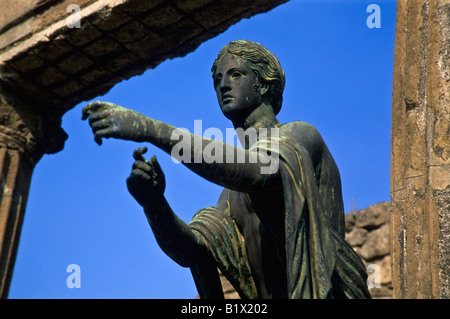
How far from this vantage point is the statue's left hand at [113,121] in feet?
9.82

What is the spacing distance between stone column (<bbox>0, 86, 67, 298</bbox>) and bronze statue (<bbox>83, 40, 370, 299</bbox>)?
3.36m

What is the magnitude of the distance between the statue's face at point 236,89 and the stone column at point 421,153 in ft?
2.77

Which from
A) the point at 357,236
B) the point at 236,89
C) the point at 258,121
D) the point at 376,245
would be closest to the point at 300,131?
the point at 258,121

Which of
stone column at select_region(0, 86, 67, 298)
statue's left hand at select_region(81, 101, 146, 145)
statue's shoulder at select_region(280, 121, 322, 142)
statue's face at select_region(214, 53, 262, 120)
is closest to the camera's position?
statue's left hand at select_region(81, 101, 146, 145)

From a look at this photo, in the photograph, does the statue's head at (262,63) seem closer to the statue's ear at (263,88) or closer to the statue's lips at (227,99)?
the statue's ear at (263,88)

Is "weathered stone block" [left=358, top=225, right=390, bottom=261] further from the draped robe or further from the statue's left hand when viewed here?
the statue's left hand

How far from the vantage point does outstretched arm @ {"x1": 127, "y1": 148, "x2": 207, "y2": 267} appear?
3.18 meters

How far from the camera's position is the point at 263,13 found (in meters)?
6.24

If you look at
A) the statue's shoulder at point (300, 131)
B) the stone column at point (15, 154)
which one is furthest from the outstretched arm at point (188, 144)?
the stone column at point (15, 154)

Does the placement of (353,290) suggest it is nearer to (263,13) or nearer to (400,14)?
(400,14)

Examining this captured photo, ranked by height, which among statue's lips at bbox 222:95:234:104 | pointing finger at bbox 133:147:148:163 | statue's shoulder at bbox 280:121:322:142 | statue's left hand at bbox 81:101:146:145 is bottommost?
pointing finger at bbox 133:147:148:163

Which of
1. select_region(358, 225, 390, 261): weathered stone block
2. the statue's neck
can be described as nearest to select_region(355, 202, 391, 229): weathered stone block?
select_region(358, 225, 390, 261): weathered stone block

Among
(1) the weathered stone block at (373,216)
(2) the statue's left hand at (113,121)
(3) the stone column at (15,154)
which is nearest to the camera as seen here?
(2) the statue's left hand at (113,121)

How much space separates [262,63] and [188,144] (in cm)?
85
